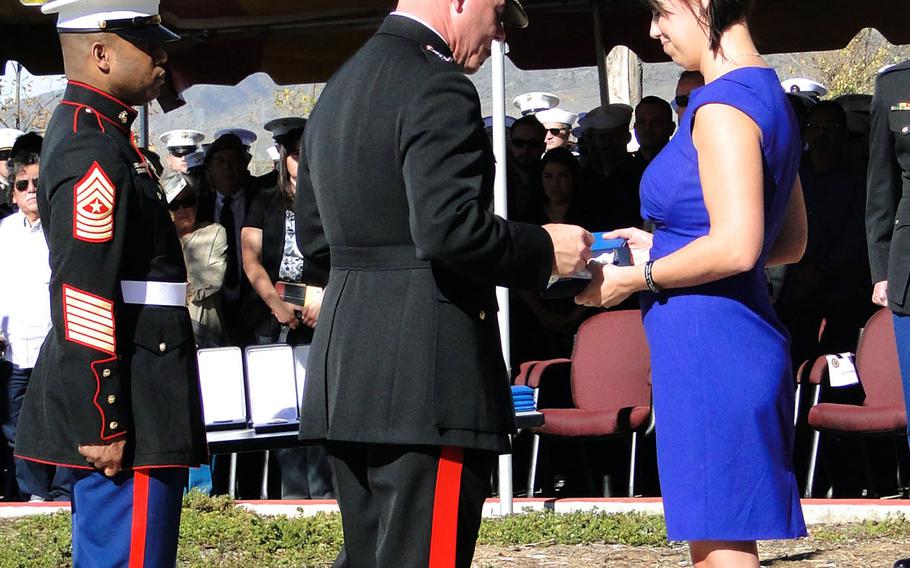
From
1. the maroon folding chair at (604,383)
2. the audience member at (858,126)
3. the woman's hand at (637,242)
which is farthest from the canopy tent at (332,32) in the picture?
the woman's hand at (637,242)

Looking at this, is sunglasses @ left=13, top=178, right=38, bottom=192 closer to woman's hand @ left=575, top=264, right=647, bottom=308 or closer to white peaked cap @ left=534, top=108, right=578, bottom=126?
white peaked cap @ left=534, top=108, right=578, bottom=126

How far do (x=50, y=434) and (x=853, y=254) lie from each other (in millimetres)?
5315

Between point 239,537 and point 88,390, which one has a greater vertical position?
point 88,390

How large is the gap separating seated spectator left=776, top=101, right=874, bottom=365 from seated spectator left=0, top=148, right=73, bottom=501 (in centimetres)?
399

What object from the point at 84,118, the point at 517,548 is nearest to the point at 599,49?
→ the point at 517,548

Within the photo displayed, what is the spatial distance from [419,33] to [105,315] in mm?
969

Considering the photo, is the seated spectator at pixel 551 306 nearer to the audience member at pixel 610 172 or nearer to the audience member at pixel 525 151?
the audience member at pixel 610 172

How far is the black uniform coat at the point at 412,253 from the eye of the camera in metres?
2.70

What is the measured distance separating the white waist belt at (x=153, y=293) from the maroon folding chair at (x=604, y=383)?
4.24 m

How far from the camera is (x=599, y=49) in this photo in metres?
10.4

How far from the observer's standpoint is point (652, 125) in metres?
8.74

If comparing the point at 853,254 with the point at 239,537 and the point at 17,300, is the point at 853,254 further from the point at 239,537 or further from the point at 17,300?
the point at 17,300

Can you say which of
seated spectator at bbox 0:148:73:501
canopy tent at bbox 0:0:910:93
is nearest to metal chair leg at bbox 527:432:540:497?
seated spectator at bbox 0:148:73:501

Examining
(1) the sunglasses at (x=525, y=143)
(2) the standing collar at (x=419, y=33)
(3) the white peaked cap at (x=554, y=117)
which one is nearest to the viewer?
(2) the standing collar at (x=419, y=33)
